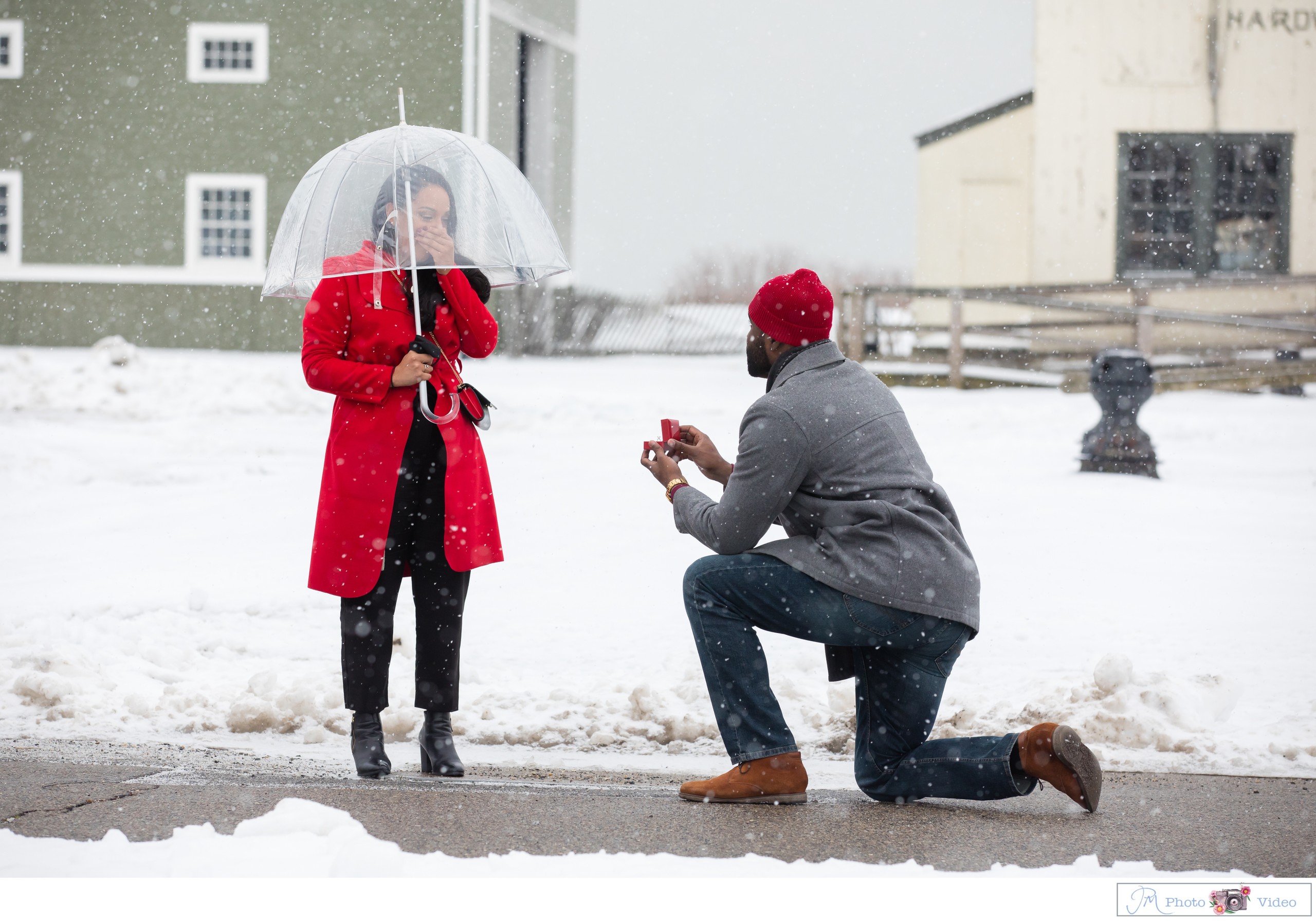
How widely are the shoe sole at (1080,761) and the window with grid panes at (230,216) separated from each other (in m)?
20.1

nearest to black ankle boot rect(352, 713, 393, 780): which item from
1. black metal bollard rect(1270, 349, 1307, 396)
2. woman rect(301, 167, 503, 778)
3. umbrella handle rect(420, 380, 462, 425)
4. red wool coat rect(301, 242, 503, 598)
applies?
woman rect(301, 167, 503, 778)

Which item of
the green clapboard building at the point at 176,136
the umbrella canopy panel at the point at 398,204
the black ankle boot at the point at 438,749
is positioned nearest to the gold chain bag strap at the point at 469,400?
the umbrella canopy panel at the point at 398,204

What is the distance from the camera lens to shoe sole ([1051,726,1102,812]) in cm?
320

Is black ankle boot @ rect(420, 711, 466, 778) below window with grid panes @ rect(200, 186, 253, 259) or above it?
below

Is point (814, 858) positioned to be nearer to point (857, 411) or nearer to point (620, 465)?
point (857, 411)

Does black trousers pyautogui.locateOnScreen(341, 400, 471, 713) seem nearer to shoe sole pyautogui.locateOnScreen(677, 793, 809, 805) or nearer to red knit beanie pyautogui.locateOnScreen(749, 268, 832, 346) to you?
shoe sole pyautogui.locateOnScreen(677, 793, 809, 805)

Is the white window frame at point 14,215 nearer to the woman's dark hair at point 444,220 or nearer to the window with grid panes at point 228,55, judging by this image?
the window with grid panes at point 228,55

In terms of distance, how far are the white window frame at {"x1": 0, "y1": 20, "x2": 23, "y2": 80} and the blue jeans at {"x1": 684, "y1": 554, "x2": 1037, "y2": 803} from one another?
72.5 feet

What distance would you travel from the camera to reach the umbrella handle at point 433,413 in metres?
3.61

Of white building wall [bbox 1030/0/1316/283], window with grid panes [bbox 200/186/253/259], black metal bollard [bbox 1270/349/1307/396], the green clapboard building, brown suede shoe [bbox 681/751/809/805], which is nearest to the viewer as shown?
brown suede shoe [bbox 681/751/809/805]

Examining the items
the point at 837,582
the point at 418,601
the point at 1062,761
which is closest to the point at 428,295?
the point at 418,601

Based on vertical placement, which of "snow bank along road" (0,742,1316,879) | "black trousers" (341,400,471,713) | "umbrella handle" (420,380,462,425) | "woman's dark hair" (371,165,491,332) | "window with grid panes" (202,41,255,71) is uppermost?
"window with grid panes" (202,41,255,71)

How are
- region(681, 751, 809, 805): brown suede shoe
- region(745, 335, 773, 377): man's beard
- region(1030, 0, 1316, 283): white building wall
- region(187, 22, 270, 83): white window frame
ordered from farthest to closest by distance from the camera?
1. region(187, 22, 270, 83): white window frame
2. region(1030, 0, 1316, 283): white building wall
3. region(745, 335, 773, 377): man's beard
4. region(681, 751, 809, 805): brown suede shoe

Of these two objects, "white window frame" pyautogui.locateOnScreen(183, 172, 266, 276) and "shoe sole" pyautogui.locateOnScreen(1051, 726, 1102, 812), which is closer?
"shoe sole" pyautogui.locateOnScreen(1051, 726, 1102, 812)
